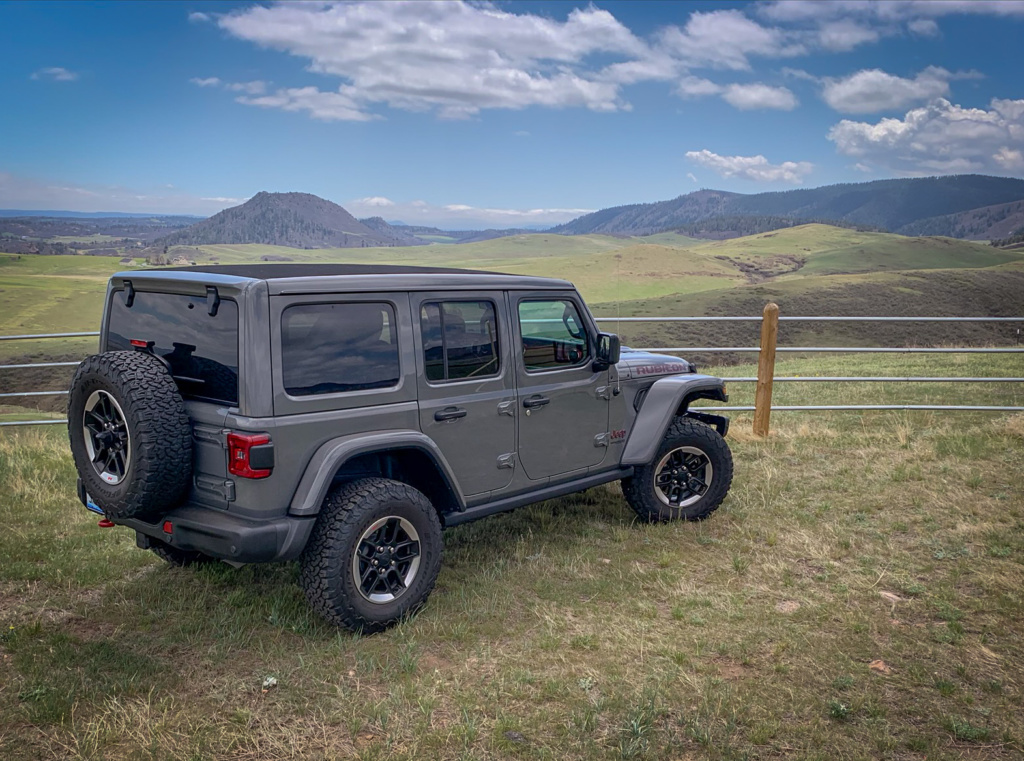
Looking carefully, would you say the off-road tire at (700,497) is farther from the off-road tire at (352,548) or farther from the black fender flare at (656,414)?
the off-road tire at (352,548)

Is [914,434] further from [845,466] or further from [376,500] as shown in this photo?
[376,500]

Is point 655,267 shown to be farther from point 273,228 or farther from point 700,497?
point 700,497

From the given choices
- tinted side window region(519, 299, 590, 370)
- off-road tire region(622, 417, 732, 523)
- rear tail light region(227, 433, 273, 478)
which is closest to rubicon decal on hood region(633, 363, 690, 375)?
off-road tire region(622, 417, 732, 523)

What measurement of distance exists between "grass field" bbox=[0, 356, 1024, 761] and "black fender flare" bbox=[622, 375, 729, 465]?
26.8 inches

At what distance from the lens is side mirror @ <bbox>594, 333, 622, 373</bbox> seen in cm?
561

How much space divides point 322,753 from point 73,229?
6590cm

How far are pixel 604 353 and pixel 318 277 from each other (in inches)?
90.0

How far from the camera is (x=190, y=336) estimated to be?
4.16 m

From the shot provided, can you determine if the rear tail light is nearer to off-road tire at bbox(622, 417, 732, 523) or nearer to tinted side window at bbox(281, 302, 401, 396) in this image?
tinted side window at bbox(281, 302, 401, 396)

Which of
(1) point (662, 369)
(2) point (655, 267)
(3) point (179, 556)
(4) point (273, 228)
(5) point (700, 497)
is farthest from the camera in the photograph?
(4) point (273, 228)

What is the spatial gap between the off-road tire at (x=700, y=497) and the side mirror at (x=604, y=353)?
37.6 inches

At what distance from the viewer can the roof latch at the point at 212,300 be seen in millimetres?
3977

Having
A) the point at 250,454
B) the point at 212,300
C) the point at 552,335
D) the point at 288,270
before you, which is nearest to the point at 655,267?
the point at 552,335

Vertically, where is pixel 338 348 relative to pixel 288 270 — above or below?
below
